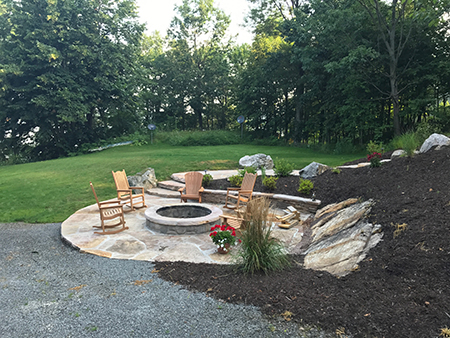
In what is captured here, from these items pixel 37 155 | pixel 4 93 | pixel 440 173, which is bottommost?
pixel 37 155

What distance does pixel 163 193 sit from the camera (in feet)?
26.0

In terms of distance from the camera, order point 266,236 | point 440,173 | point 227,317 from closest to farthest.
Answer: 1. point 227,317
2. point 266,236
3. point 440,173

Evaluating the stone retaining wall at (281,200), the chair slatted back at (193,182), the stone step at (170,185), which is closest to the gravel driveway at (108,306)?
the chair slatted back at (193,182)

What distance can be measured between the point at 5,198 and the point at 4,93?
527 inches

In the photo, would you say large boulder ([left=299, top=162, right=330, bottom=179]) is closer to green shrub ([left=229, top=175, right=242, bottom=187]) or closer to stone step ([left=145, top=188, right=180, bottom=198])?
green shrub ([left=229, top=175, right=242, bottom=187])

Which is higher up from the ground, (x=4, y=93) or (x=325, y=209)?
(x=4, y=93)

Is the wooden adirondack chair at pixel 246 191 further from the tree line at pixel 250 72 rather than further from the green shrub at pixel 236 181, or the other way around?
the tree line at pixel 250 72

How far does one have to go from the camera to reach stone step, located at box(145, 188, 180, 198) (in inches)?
305

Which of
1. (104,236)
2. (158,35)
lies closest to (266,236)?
(104,236)

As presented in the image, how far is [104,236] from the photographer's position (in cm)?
480

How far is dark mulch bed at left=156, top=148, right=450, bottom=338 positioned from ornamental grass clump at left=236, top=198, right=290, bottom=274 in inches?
4.5

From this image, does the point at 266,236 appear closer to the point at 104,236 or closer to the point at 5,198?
the point at 104,236

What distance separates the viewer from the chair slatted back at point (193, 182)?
22.9 feet

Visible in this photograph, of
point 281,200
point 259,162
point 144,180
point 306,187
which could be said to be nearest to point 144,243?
point 281,200
